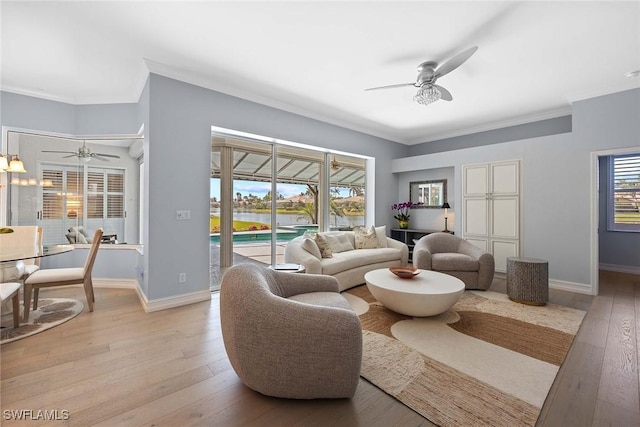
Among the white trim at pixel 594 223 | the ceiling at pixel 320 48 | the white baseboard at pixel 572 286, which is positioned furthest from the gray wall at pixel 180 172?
the white baseboard at pixel 572 286

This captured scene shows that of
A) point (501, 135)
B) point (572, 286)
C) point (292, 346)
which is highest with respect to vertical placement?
point (501, 135)

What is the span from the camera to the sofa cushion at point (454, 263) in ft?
13.2

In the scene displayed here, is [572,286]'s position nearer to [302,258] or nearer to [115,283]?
[302,258]

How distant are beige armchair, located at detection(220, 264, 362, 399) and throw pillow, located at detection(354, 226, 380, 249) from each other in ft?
11.0

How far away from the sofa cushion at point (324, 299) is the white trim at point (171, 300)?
1.79 metres

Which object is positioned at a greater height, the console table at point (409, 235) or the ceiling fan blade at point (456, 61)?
the ceiling fan blade at point (456, 61)

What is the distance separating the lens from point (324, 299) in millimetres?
2271

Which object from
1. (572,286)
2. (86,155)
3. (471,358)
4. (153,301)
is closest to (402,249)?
(572,286)

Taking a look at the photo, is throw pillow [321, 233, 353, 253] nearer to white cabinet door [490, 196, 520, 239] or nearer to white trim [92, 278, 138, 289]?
white cabinet door [490, 196, 520, 239]

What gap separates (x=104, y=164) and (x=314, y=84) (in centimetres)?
370

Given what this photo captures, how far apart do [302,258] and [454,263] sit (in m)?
2.25

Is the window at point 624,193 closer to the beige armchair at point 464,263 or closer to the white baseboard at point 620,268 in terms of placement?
the white baseboard at point 620,268

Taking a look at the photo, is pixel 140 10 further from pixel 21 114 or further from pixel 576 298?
pixel 576 298

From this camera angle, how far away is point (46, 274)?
302 centimetres
